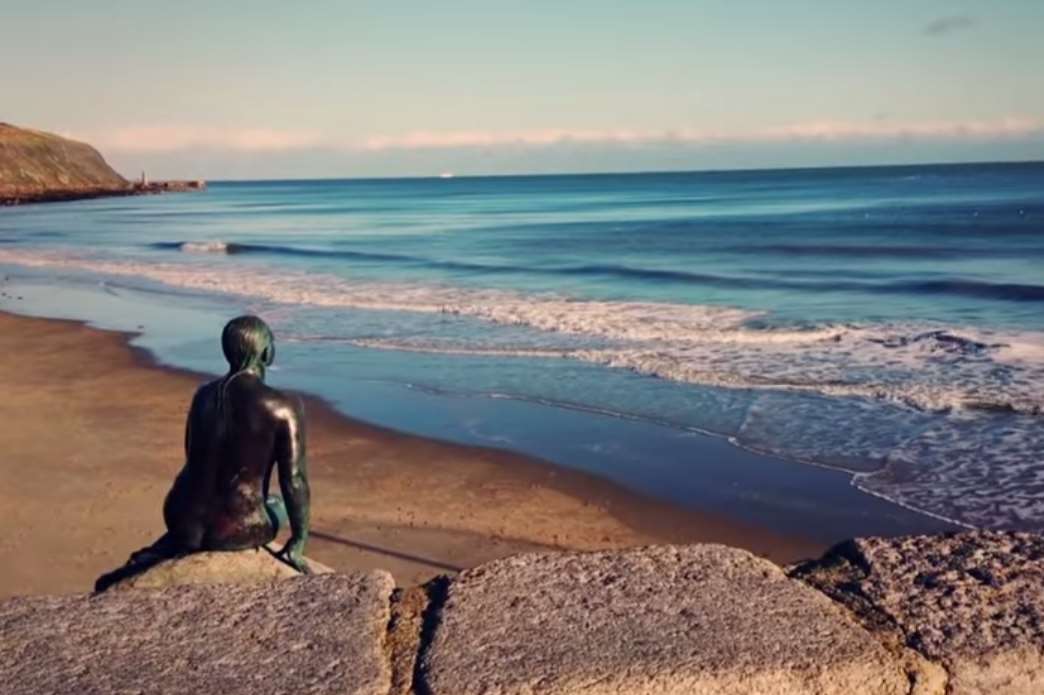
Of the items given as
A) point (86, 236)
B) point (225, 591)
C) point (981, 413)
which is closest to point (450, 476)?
point (981, 413)

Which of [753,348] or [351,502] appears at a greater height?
[753,348]

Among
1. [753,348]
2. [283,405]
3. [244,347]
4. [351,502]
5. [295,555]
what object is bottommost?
[351,502]

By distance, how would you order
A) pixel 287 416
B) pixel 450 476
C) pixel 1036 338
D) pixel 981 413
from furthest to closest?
pixel 1036 338, pixel 981 413, pixel 450 476, pixel 287 416

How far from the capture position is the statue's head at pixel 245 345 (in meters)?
3.17

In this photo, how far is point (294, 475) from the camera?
3.20 metres

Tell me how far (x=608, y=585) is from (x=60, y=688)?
110 cm

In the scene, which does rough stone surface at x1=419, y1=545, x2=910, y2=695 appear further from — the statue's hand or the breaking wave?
the breaking wave

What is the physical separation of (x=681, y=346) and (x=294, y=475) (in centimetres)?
1238

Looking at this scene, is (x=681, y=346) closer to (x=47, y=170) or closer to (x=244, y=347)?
(x=244, y=347)

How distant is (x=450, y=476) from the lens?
9.32 metres

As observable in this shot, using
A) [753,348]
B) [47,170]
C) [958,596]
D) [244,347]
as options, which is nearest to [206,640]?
[244,347]

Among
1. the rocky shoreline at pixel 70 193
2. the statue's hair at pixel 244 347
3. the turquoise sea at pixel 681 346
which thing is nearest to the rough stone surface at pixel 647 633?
the statue's hair at pixel 244 347

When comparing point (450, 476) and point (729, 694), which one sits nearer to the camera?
point (729, 694)

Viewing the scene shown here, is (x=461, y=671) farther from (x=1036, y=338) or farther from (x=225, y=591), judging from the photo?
(x=1036, y=338)
